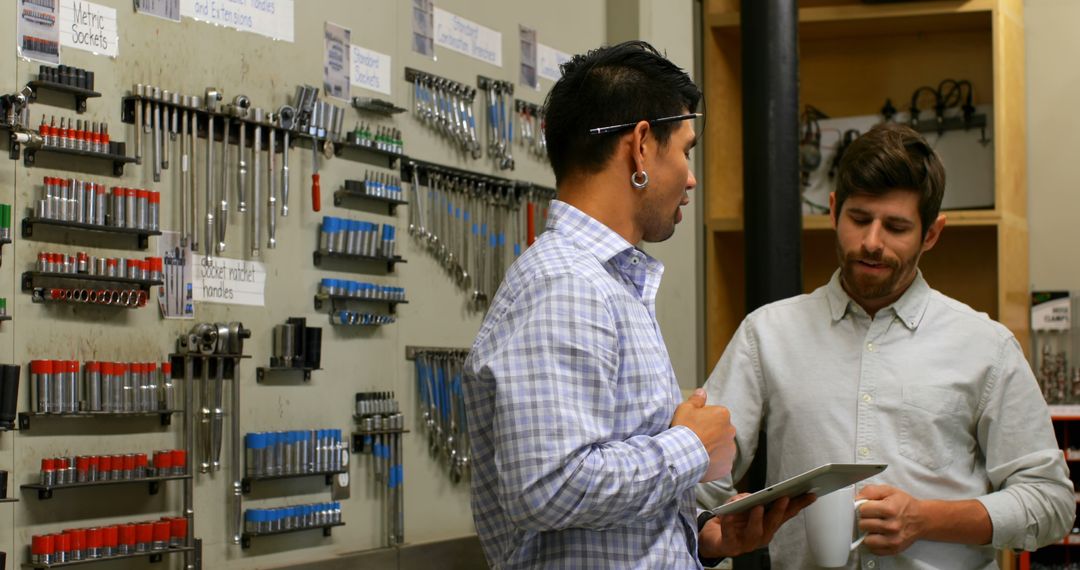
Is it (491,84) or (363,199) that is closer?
(363,199)

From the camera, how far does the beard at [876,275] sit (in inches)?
82.5

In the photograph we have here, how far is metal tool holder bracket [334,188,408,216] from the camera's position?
3.74 meters

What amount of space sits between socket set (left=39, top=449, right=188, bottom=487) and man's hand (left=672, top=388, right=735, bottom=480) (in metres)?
1.86

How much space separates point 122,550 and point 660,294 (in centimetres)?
244

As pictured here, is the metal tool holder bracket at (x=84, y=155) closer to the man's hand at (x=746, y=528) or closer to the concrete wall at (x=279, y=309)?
the concrete wall at (x=279, y=309)

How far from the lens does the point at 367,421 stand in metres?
3.76

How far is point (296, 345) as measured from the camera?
351 centimetres

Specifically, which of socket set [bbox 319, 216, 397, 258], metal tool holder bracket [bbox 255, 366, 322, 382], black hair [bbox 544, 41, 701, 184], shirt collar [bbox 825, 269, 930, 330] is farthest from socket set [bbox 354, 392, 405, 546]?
black hair [bbox 544, 41, 701, 184]

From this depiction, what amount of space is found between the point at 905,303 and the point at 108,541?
1.95 meters

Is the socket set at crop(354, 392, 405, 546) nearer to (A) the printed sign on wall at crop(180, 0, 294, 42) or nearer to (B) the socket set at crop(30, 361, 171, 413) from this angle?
(B) the socket set at crop(30, 361, 171, 413)

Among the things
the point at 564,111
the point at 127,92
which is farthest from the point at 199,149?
the point at 564,111

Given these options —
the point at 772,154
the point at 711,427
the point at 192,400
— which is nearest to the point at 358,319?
the point at 192,400

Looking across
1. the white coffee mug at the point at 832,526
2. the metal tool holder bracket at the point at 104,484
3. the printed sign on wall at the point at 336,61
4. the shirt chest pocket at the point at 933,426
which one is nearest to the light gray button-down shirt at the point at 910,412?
the shirt chest pocket at the point at 933,426

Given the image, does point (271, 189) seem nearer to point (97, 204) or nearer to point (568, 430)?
point (97, 204)
